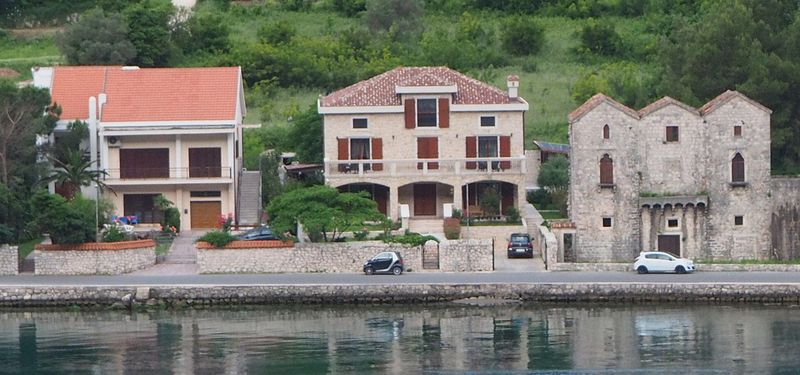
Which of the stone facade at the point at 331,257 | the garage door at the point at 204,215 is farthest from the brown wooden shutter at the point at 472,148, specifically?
the garage door at the point at 204,215

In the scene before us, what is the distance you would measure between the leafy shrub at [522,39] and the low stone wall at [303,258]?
3536 cm

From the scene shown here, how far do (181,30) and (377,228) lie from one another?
33.0 metres

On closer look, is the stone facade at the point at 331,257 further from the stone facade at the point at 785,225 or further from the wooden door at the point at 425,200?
the stone facade at the point at 785,225

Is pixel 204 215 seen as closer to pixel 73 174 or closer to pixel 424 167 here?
pixel 73 174

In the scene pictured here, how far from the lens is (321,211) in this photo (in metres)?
74.8

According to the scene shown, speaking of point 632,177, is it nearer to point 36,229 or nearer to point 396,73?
point 396,73

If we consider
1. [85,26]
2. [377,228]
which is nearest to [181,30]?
[85,26]

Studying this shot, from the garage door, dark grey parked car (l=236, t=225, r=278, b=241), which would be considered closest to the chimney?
dark grey parked car (l=236, t=225, r=278, b=241)

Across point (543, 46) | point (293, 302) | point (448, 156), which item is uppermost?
point (543, 46)

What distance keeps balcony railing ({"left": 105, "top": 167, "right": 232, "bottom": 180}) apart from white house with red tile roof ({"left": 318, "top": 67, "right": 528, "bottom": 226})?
4.31m

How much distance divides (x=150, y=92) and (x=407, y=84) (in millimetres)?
10206

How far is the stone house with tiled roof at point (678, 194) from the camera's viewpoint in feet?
254

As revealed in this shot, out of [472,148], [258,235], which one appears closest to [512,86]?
[472,148]

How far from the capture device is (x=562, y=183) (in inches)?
3354
